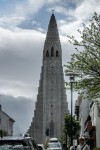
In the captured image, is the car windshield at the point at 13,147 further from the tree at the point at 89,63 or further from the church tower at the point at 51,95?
the church tower at the point at 51,95

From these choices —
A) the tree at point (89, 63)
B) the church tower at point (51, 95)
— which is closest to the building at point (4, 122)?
the church tower at point (51, 95)

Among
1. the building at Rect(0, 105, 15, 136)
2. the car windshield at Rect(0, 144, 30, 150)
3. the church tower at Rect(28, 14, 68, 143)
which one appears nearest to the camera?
the car windshield at Rect(0, 144, 30, 150)

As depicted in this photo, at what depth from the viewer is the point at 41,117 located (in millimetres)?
185375

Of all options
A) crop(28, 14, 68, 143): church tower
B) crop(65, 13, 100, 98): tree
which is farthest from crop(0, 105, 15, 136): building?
crop(65, 13, 100, 98): tree

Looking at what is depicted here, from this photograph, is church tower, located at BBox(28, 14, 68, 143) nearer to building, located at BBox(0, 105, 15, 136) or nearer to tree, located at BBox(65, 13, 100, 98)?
building, located at BBox(0, 105, 15, 136)

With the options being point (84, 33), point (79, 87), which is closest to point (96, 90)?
point (79, 87)

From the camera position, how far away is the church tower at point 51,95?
183375 millimetres

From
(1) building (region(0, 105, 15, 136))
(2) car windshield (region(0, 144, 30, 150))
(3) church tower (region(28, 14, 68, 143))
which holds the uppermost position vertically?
(3) church tower (region(28, 14, 68, 143))

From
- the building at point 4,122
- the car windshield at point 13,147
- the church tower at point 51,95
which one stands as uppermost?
the church tower at point 51,95

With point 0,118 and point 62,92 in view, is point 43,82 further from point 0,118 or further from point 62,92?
point 0,118

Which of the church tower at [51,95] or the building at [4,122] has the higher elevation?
the church tower at [51,95]

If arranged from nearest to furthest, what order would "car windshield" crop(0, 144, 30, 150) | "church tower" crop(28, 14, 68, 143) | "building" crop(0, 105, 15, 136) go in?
"car windshield" crop(0, 144, 30, 150)
"building" crop(0, 105, 15, 136)
"church tower" crop(28, 14, 68, 143)

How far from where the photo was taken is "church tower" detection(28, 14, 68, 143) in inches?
7219

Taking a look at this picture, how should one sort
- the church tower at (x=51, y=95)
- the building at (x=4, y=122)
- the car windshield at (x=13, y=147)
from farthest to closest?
1. the church tower at (x=51, y=95)
2. the building at (x=4, y=122)
3. the car windshield at (x=13, y=147)
